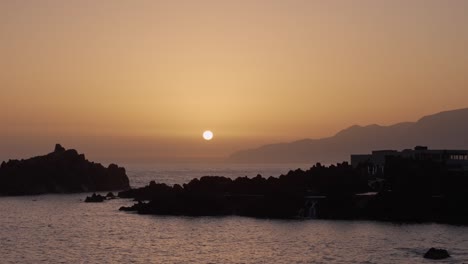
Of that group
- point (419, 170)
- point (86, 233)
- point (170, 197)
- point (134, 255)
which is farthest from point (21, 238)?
point (419, 170)

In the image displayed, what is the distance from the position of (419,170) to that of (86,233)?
2392 inches

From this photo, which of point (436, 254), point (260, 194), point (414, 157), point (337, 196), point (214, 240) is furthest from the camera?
point (414, 157)

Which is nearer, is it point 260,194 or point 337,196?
point 337,196

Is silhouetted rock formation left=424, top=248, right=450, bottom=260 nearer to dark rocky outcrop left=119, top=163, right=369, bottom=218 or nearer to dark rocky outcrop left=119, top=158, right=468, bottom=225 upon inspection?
dark rocky outcrop left=119, top=158, right=468, bottom=225

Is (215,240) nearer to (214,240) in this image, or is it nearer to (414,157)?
(214,240)

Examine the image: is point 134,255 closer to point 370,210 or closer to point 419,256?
point 419,256

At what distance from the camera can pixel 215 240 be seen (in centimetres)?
9188

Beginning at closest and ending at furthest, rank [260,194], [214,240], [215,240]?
[215,240] → [214,240] → [260,194]

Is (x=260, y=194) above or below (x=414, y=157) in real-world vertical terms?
below

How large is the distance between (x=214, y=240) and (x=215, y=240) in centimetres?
19

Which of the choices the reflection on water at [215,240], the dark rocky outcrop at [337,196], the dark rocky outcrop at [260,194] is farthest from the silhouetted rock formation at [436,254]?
the dark rocky outcrop at [260,194]

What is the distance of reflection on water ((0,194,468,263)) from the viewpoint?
76812 mm

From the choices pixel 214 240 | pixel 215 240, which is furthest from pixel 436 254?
pixel 214 240

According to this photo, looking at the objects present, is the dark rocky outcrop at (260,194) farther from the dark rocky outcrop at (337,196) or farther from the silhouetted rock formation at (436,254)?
the silhouetted rock formation at (436,254)
